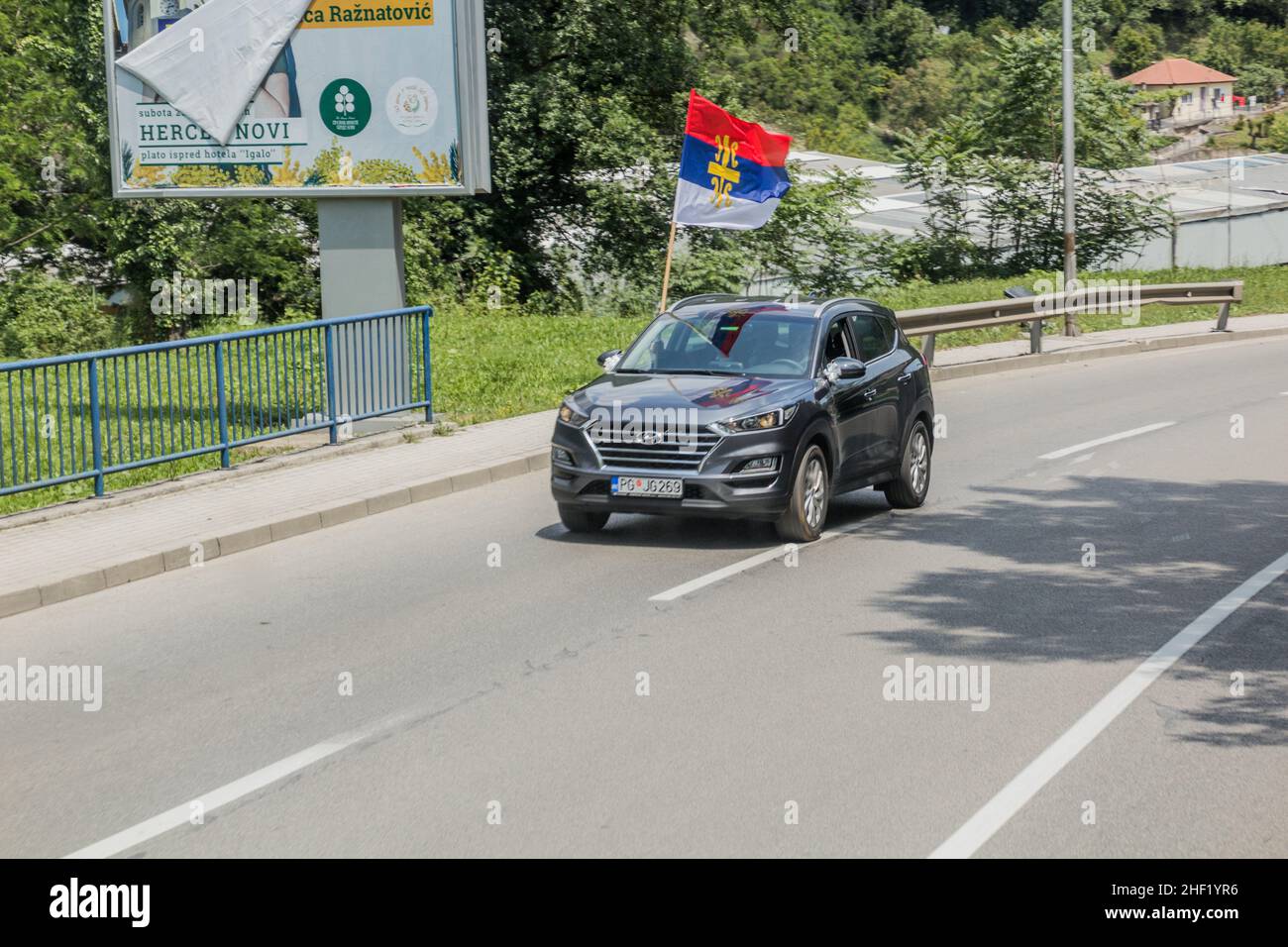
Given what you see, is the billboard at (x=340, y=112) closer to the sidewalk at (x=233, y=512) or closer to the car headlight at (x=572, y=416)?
the sidewalk at (x=233, y=512)

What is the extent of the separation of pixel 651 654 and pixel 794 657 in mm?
764

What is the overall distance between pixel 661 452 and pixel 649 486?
26 centimetres

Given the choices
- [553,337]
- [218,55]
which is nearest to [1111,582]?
[218,55]

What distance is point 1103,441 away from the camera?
57.7 ft

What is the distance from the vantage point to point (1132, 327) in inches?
1206

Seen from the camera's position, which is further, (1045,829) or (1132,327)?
(1132,327)

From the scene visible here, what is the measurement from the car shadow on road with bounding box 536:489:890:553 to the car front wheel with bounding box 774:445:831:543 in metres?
0.22

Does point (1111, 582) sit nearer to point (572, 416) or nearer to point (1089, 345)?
point (572, 416)

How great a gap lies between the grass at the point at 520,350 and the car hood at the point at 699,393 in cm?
404

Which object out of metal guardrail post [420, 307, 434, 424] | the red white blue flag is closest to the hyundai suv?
metal guardrail post [420, 307, 434, 424]

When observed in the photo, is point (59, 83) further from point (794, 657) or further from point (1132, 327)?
point (794, 657)

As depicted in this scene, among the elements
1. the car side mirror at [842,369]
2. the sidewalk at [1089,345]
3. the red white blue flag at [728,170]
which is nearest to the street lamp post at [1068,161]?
the sidewalk at [1089,345]

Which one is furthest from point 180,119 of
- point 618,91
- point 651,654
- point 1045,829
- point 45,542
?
point 618,91

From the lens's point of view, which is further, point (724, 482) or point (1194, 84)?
point (1194, 84)
